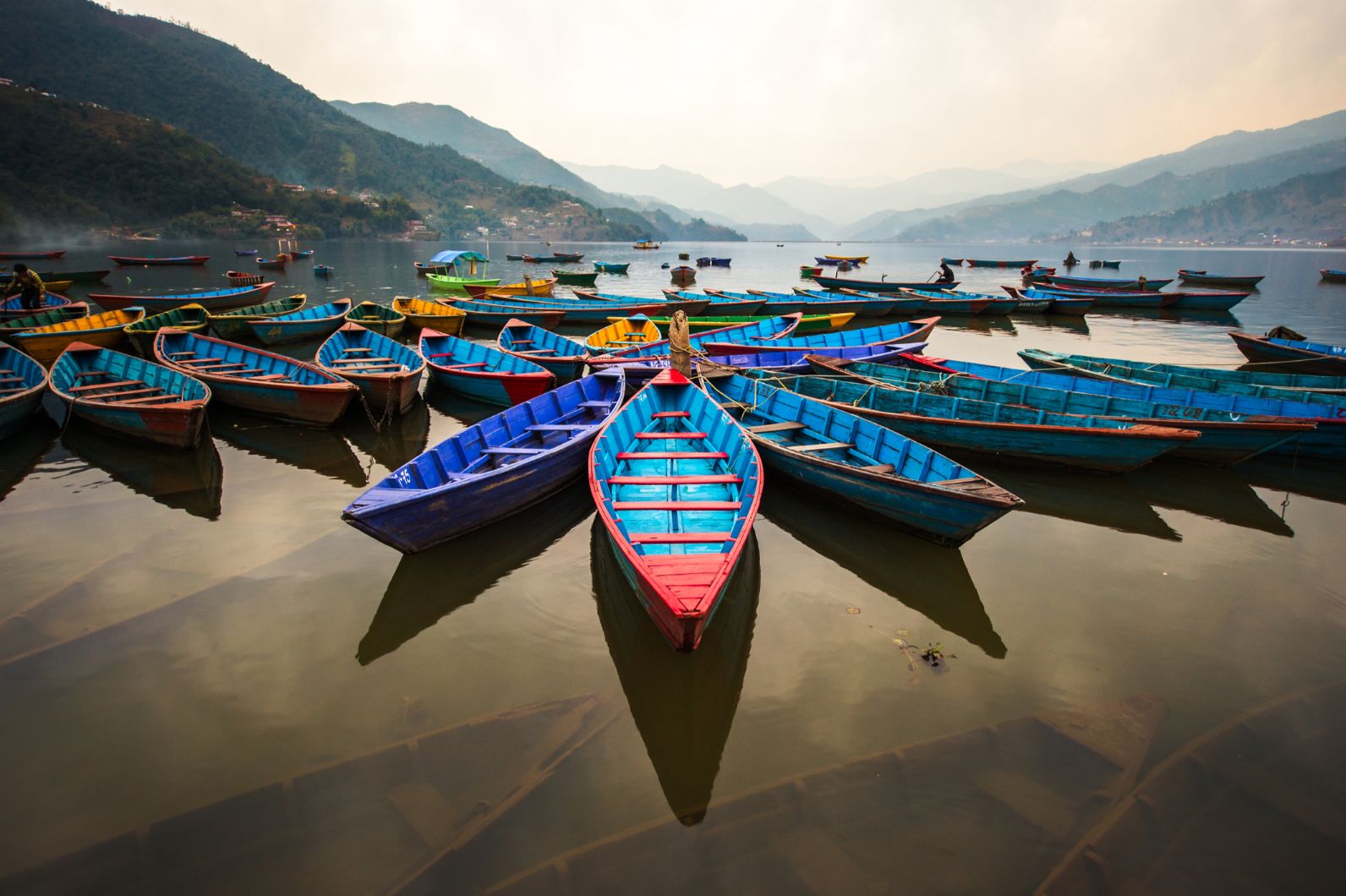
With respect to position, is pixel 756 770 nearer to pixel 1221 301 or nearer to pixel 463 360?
pixel 463 360

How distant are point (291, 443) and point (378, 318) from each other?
11.8 m

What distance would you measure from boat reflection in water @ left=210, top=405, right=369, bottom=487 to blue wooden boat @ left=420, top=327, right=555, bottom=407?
126 inches

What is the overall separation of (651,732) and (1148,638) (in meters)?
6.19

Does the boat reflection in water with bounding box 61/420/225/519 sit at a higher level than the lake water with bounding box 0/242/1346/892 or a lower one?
lower

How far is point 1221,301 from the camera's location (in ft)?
111

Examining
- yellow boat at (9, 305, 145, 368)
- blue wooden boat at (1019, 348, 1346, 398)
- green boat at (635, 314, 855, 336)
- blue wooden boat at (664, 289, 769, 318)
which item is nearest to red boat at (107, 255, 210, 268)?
yellow boat at (9, 305, 145, 368)

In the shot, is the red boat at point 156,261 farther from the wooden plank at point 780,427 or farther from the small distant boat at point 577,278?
the wooden plank at point 780,427

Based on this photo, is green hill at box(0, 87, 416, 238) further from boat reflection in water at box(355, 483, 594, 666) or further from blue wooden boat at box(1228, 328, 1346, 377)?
blue wooden boat at box(1228, 328, 1346, 377)

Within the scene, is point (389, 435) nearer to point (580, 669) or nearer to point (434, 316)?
point (580, 669)

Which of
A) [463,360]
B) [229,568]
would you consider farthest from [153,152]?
[229,568]

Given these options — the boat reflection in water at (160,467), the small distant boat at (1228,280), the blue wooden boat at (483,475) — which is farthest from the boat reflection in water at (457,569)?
the small distant boat at (1228,280)

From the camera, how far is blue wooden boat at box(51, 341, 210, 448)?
1071 centimetres

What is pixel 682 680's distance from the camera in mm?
6137

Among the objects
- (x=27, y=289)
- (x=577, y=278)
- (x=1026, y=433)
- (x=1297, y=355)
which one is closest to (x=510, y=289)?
(x=577, y=278)
